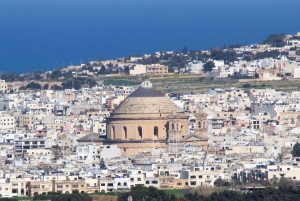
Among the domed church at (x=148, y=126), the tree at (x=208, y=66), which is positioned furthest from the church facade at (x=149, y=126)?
the tree at (x=208, y=66)

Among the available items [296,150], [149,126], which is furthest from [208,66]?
[296,150]

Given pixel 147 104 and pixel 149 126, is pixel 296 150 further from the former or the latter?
pixel 147 104

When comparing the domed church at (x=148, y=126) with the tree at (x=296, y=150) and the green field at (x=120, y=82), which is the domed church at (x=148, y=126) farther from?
the green field at (x=120, y=82)

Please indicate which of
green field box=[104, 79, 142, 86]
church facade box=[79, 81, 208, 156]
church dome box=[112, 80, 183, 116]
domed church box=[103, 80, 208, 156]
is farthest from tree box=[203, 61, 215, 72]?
domed church box=[103, 80, 208, 156]

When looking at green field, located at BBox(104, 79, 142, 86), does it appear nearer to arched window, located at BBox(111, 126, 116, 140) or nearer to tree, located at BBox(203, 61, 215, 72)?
tree, located at BBox(203, 61, 215, 72)

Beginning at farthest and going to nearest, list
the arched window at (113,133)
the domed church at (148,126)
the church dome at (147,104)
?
the church dome at (147,104) → the arched window at (113,133) → the domed church at (148,126)

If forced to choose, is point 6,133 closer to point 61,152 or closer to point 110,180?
point 61,152

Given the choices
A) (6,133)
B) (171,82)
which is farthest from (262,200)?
(171,82)
